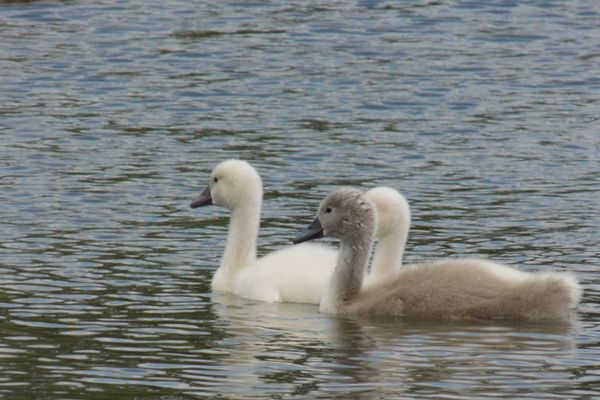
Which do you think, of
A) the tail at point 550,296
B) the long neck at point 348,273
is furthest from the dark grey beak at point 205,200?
the tail at point 550,296

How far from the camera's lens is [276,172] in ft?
62.4

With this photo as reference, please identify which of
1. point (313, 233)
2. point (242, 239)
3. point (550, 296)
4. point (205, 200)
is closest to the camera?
point (550, 296)

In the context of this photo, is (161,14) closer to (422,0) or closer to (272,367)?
(422,0)

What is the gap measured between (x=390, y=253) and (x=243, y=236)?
59.5 inches

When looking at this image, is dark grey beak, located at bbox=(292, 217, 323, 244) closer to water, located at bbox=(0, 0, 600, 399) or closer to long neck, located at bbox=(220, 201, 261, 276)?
water, located at bbox=(0, 0, 600, 399)

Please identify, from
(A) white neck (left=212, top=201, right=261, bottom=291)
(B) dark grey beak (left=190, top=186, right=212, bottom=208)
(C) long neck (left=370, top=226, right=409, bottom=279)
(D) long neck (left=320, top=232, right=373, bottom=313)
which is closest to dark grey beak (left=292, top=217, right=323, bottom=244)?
(D) long neck (left=320, top=232, right=373, bottom=313)

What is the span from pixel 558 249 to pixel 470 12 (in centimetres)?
1389

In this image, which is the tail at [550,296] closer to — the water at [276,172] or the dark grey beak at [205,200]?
the water at [276,172]

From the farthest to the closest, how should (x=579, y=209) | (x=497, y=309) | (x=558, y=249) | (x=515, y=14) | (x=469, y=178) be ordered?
(x=515, y=14) < (x=469, y=178) < (x=579, y=209) < (x=558, y=249) < (x=497, y=309)

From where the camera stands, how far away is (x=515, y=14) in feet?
95.0

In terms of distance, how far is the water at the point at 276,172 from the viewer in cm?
1184


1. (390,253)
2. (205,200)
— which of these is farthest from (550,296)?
(205,200)

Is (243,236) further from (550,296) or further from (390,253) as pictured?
(550,296)

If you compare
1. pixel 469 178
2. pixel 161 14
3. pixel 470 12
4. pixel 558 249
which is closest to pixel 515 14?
pixel 470 12
